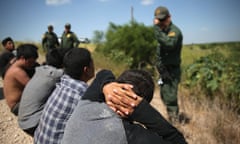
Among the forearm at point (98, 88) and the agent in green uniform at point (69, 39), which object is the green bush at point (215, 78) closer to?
the forearm at point (98, 88)

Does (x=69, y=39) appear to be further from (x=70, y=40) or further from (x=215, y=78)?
(x=215, y=78)

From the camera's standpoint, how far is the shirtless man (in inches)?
125

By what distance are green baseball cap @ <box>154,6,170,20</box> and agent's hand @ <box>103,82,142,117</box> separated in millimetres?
2440

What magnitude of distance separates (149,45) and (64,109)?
1034cm

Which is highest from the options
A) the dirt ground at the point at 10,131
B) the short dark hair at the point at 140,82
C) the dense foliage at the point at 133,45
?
the short dark hair at the point at 140,82

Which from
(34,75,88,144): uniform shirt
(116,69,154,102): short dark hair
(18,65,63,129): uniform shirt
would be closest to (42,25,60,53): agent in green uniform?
(18,65,63,129): uniform shirt

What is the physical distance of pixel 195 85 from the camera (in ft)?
17.2

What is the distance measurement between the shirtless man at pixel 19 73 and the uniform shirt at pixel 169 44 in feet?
5.87

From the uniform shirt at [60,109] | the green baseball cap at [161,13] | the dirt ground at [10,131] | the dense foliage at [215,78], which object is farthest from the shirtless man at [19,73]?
the dense foliage at [215,78]

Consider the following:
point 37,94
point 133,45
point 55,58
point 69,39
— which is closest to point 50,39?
point 69,39

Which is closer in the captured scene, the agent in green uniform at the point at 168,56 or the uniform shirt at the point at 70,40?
the agent in green uniform at the point at 168,56

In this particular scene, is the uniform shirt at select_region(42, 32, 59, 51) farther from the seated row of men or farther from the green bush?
the seated row of men

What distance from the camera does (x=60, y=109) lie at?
214 centimetres

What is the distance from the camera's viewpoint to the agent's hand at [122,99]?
1232 mm
